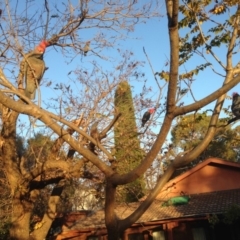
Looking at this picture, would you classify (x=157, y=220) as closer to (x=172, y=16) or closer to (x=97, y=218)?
(x=97, y=218)

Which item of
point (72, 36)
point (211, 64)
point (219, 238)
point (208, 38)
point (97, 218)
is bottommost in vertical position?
point (219, 238)

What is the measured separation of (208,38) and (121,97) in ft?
14.7

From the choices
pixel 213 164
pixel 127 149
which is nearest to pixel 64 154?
pixel 127 149

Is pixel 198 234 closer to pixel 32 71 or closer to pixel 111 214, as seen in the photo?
pixel 111 214

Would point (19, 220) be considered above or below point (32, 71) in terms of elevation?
below

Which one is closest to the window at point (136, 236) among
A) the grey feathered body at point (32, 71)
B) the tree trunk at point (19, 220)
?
the tree trunk at point (19, 220)

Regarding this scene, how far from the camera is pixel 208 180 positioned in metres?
17.8

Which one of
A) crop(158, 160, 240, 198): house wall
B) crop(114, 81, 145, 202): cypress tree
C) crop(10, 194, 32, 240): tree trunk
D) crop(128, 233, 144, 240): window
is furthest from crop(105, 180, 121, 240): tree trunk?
crop(158, 160, 240, 198): house wall

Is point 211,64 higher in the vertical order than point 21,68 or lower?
lower

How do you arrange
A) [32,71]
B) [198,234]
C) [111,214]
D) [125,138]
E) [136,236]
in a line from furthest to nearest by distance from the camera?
[136,236] < [198,234] < [125,138] < [32,71] < [111,214]

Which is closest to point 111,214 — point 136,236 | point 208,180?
point 136,236

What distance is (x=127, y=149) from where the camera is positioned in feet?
34.0

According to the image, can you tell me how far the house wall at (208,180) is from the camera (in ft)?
57.2

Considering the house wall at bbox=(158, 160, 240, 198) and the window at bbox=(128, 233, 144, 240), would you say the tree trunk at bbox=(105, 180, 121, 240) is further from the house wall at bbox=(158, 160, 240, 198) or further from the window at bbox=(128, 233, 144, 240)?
the house wall at bbox=(158, 160, 240, 198)
